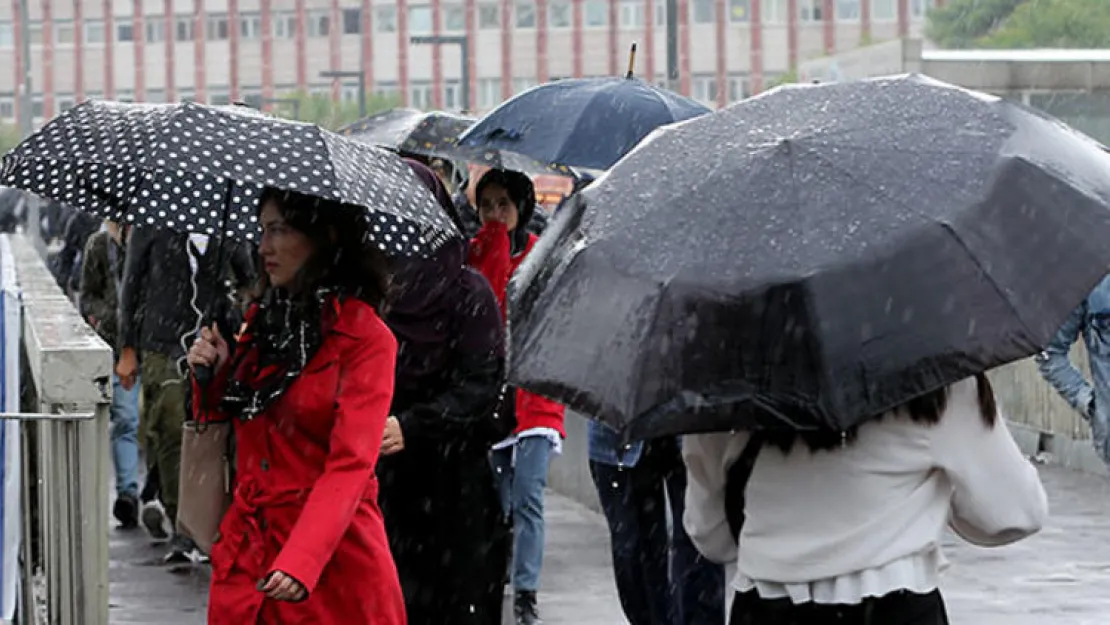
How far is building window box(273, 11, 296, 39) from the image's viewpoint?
107188 millimetres

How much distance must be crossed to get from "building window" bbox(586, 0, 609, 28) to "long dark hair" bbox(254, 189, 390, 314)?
9899 centimetres

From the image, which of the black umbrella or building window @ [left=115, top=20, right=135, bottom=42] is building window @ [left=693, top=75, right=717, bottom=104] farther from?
the black umbrella

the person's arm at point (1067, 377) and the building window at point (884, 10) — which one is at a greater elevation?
the building window at point (884, 10)

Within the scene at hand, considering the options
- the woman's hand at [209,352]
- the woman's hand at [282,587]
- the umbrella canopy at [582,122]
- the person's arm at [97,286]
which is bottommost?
the person's arm at [97,286]

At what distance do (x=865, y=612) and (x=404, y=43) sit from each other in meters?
102

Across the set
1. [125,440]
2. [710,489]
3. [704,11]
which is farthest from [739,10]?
[710,489]

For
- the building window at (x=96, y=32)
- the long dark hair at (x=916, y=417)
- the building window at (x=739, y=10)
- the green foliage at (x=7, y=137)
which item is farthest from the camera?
the building window at (x=96, y=32)

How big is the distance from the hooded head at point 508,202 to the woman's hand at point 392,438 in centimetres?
256

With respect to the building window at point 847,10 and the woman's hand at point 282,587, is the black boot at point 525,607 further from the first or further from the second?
the building window at point 847,10

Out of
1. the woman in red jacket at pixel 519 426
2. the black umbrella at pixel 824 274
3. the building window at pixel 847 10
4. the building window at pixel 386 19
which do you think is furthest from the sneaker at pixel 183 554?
the building window at pixel 386 19

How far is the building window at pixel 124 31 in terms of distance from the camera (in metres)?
107

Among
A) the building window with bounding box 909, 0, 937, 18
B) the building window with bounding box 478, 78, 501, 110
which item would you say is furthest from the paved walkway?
the building window with bounding box 478, 78, 501, 110

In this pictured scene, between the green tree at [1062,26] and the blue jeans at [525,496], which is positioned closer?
the blue jeans at [525,496]

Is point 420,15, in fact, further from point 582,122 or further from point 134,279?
point 582,122
